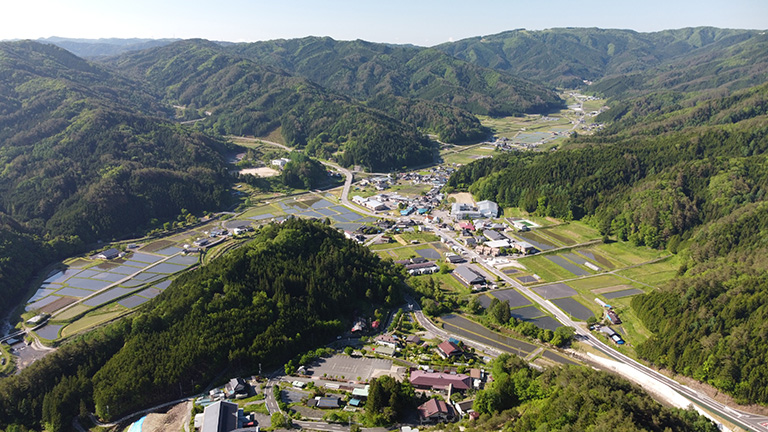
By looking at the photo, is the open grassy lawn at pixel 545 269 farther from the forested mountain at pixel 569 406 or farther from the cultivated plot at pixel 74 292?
the cultivated plot at pixel 74 292

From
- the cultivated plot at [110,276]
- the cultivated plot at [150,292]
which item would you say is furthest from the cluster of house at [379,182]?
the cultivated plot at [110,276]

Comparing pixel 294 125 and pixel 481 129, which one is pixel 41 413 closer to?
pixel 294 125

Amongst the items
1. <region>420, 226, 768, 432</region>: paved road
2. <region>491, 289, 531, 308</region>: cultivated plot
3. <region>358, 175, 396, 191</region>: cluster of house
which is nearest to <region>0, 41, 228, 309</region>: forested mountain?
<region>358, 175, 396, 191</region>: cluster of house

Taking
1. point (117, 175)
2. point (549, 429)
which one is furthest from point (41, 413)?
point (117, 175)

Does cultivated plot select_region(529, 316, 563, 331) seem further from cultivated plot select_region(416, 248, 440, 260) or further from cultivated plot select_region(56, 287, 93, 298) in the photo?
cultivated plot select_region(56, 287, 93, 298)

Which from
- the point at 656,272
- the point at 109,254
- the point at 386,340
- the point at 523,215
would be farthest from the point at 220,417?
the point at 523,215
